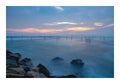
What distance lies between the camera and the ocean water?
12.2 feet

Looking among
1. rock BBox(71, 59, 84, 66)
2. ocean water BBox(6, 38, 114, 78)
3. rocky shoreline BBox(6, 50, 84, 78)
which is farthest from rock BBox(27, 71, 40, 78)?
rock BBox(71, 59, 84, 66)

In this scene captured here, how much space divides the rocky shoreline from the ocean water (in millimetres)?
43

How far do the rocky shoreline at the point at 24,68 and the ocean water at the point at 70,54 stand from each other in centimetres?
4

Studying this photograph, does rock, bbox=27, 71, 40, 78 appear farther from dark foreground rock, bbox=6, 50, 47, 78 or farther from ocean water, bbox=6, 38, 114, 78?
ocean water, bbox=6, 38, 114, 78

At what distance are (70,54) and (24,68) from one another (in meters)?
0.66

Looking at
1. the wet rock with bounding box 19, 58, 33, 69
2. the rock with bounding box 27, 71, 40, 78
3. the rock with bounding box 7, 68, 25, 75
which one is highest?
the wet rock with bounding box 19, 58, 33, 69

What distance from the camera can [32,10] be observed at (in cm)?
374

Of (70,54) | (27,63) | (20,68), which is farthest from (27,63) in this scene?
(70,54)

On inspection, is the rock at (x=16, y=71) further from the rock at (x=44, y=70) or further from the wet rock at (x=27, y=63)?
the rock at (x=44, y=70)

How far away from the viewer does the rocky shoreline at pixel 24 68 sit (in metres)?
3.72
